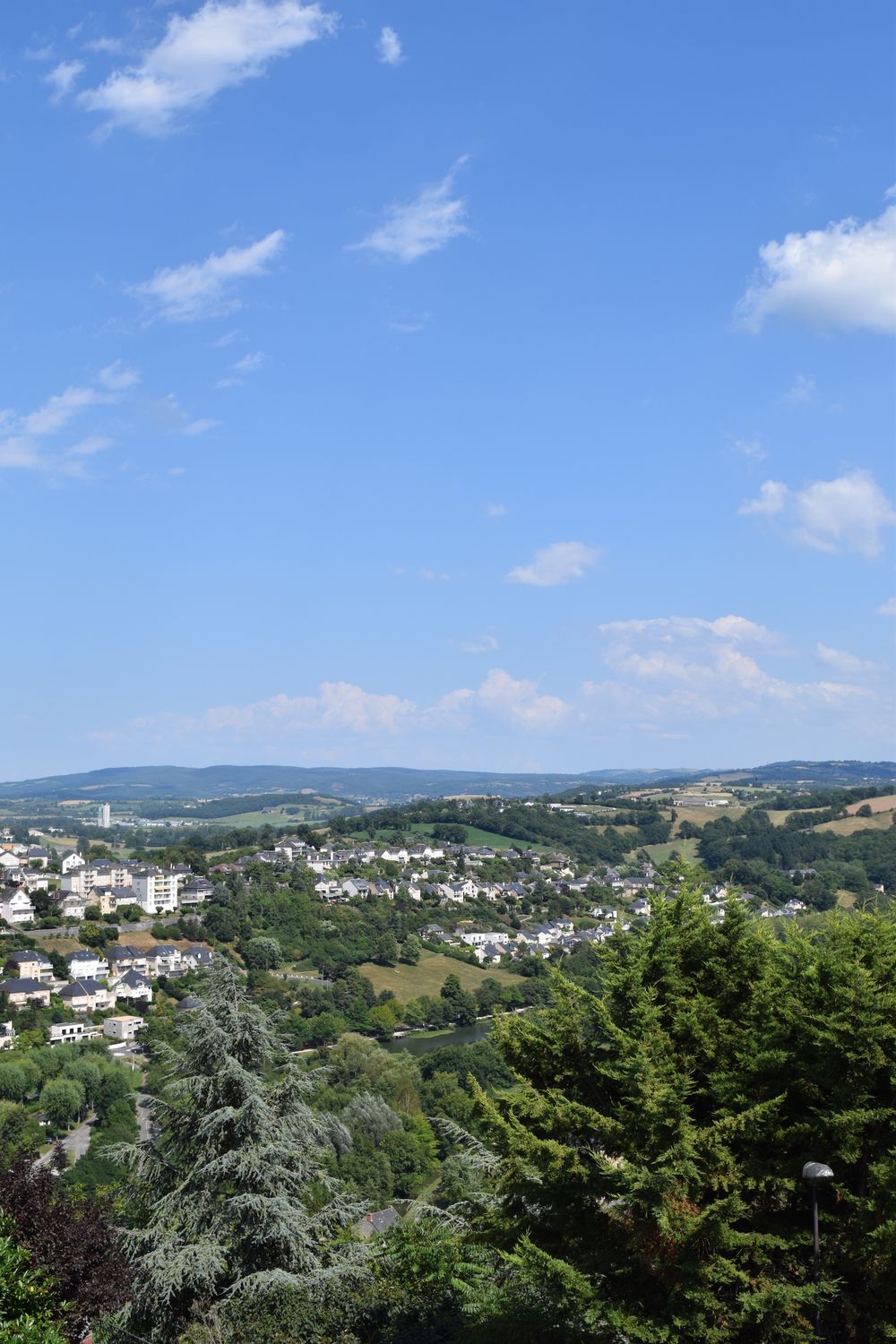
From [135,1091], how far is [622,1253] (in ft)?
135

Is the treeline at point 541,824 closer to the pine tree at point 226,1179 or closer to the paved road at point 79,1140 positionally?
the paved road at point 79,1140

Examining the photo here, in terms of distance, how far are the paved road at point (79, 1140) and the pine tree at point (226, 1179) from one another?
2834cm

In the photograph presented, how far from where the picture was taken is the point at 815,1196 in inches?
307

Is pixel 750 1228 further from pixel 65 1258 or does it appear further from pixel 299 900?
pixel 299 900

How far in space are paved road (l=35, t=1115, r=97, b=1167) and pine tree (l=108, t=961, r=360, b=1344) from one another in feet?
93.0

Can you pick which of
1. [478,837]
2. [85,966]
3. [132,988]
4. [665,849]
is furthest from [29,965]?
[665,849]

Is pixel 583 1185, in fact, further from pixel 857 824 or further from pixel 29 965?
pixel 857 824

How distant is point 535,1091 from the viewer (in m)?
9.62

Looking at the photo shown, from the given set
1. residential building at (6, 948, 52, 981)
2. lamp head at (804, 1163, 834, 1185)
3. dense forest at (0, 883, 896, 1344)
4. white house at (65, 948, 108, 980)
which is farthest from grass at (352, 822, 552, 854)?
lamp head at (804, 1163, 834, 1185)

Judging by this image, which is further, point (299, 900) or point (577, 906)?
point (577, 906)

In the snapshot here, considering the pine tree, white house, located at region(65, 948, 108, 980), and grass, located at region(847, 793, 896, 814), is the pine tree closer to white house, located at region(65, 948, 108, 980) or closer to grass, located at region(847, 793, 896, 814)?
white house, located at region(65, 948, 108, 980)

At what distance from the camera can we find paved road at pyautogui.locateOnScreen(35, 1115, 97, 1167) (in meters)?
38.3

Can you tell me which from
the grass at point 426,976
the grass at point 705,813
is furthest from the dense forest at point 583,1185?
the grass at point 705,813

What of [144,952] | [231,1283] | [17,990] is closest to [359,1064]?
[17,990]
